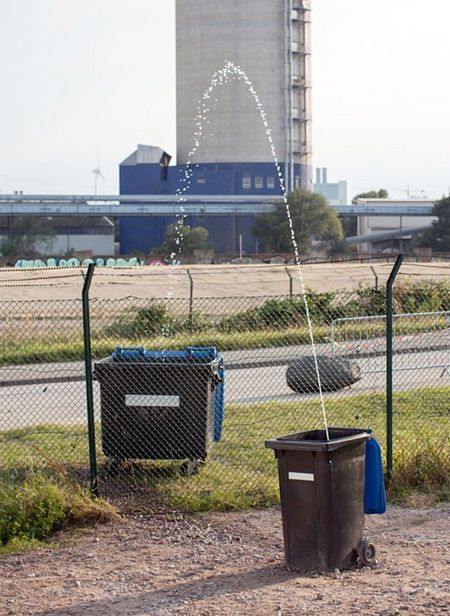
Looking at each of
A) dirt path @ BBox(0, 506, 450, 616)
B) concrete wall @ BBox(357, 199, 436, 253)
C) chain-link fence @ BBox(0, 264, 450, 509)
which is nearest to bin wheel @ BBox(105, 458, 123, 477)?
chain-link fence @ BBox(0, 264, 450, 509)

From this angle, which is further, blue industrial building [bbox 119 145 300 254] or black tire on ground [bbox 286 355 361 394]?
blue industrial building [bbox 119 145 300 254]

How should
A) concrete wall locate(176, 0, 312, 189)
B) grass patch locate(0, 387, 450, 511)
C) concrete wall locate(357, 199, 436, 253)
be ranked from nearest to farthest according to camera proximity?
grass patch locate(0, 387, 450, 511), concrete wall locate(176, 0, 312, 189), concrete wall locate(357, 199, 436, 253)

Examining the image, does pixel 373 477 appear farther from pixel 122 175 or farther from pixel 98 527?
pixel 122 175

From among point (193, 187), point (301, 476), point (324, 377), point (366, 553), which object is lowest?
point (366, 553)

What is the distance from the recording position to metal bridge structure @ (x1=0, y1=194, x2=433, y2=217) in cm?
9081

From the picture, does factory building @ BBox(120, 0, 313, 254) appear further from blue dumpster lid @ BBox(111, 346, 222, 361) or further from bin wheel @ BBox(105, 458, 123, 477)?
bin wheel @ BBox(105, 458, 123, 477)

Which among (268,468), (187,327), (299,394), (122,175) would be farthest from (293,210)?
(268,468)

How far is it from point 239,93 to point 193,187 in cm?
1125

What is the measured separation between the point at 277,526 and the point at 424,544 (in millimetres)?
1158

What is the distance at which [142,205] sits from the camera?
92812mm

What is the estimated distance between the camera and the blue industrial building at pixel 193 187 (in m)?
93.6

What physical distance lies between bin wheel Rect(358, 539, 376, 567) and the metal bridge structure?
3348 inches

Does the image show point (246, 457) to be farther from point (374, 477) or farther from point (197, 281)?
point (197, 281)

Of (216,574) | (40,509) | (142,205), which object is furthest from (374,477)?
(142,205)
